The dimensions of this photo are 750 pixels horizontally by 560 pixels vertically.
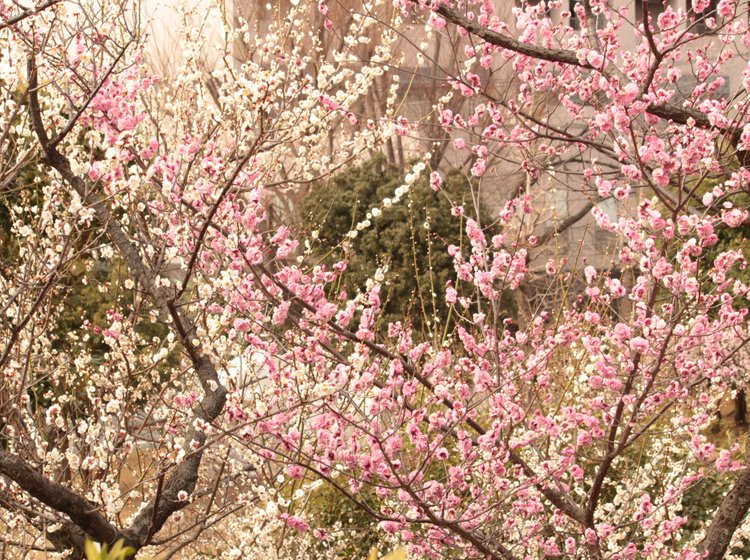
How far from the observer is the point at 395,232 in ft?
35.9

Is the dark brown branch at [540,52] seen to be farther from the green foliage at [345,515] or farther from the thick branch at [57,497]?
the green foliage at [345,515]

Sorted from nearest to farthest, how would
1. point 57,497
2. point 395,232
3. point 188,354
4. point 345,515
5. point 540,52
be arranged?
point 57,497 → point 540,52 → point 188,354 → point 345,515 → point 395,232

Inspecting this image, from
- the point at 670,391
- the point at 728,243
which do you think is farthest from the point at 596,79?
the point at 728,243

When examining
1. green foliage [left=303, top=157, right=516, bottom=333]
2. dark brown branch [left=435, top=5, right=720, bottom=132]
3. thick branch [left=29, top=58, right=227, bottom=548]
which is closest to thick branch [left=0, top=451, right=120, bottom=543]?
thick branch [left=29, top=58, right=227, bottom=548]

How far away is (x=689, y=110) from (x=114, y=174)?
192 centimetres

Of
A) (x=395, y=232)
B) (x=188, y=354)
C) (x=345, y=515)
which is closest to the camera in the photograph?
(x=188, y=354)

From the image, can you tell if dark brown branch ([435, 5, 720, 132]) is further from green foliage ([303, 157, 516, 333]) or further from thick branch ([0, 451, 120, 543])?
green foliage ([303, 157, 516, 333])

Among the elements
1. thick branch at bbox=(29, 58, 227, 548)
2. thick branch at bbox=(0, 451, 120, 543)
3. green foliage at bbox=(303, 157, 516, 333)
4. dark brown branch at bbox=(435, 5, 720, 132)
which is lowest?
thick branch at bbox=(0, 451, 120, 543)

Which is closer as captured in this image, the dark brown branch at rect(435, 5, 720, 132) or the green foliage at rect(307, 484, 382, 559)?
the dark brown branch at rect(435, 5, 720, 132)

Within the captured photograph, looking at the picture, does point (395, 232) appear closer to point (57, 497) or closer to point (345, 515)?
point (345, 515)

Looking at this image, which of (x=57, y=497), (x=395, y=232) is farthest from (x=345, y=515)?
(x=395, y=232)

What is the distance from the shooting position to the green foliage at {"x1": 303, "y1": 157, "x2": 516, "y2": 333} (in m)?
10.6

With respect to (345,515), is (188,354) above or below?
below

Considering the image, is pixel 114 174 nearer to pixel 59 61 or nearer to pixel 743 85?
pixel 59 61
